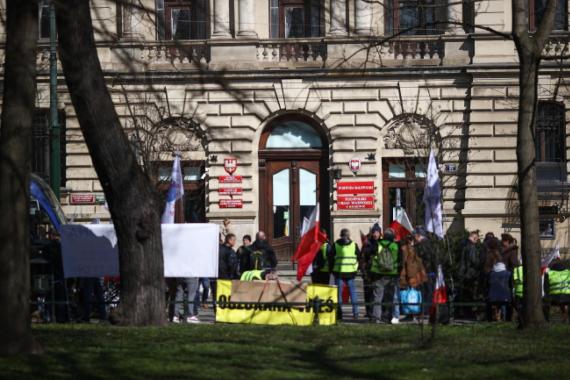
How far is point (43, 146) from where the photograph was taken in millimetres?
42219

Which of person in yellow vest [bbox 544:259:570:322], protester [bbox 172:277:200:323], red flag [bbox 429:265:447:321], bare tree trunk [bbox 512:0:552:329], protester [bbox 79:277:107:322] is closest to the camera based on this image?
bare tree trunk [bbox 512:0:552:329]

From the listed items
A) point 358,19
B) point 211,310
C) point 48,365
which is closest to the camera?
point 48,365

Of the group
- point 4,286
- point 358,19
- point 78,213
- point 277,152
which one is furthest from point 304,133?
point 4,286

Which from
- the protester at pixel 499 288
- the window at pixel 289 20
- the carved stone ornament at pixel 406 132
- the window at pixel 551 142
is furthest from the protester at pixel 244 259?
the window at pixel 551 142

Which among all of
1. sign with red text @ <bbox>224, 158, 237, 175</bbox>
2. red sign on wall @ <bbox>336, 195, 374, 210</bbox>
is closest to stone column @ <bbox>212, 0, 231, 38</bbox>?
sign with red text @ <bbox>224, 158, 237, 175</bbox>

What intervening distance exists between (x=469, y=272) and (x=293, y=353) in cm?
926

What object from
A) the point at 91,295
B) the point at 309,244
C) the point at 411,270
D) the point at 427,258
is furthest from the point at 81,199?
the point at 411,270

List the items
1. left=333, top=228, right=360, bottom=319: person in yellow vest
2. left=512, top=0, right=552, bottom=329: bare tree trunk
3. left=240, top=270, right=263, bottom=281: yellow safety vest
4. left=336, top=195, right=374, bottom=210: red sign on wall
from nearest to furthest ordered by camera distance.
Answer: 1. left=512, top=0, right=552, bottom=329: bare tree trunk
2. left=240, top=270, right=263, bottom=281: yellow safety vest
3. left=333, top=228, right=360, bottom=319: person in yellow vest
4. left=336, top=195, right=374, bottom=210: red sign on wall

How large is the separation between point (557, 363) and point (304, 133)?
85.5 feet

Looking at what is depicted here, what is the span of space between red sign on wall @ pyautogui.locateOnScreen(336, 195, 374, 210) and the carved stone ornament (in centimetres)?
177

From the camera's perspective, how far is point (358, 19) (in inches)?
1576

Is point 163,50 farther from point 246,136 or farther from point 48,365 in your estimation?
point 48,365

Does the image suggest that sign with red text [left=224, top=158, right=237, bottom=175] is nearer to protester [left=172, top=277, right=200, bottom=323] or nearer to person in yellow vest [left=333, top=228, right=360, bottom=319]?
person in yellow vest [left=333, top=228, right=360, bottom=319]

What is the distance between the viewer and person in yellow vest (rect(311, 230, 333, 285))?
26.7m
